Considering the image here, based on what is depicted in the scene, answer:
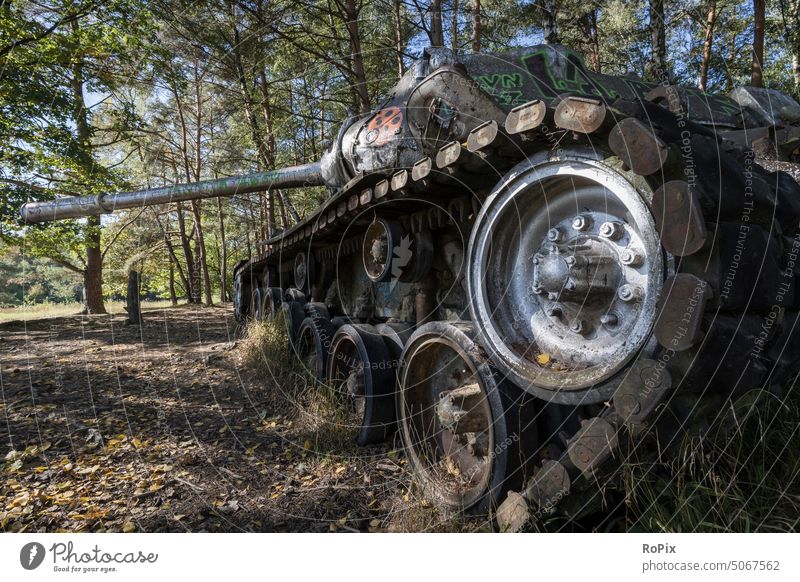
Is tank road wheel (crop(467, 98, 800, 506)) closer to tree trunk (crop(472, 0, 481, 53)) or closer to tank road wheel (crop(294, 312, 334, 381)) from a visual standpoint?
tank road wheel (crop(294, 312, 334, 381))

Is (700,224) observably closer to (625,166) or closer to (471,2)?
(625,166)

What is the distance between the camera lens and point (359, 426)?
157 inches

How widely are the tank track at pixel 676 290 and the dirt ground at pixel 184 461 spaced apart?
68cm

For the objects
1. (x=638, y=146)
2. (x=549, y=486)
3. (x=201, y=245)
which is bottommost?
(x=549, y=486)

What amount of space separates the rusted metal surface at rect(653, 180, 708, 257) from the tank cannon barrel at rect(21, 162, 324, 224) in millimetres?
5001

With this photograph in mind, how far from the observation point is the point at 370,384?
146 inches

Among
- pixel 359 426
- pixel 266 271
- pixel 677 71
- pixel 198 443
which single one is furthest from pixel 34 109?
pixel 677 71

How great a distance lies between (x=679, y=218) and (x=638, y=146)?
0.98 ft

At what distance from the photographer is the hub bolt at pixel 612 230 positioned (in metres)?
2.21

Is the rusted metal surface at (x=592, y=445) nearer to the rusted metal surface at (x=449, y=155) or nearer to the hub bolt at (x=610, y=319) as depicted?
the hub bolt at (x=610, y=319)

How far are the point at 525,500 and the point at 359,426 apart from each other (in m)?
2.05

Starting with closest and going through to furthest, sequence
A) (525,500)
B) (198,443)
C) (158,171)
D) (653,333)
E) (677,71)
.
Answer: (653,333), (525,500), (198,443), (677,71), (158,171)

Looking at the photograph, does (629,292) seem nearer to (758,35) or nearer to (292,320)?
(292,320)

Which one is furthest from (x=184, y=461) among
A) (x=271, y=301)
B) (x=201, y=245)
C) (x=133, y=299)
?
(x=201, y=245)
